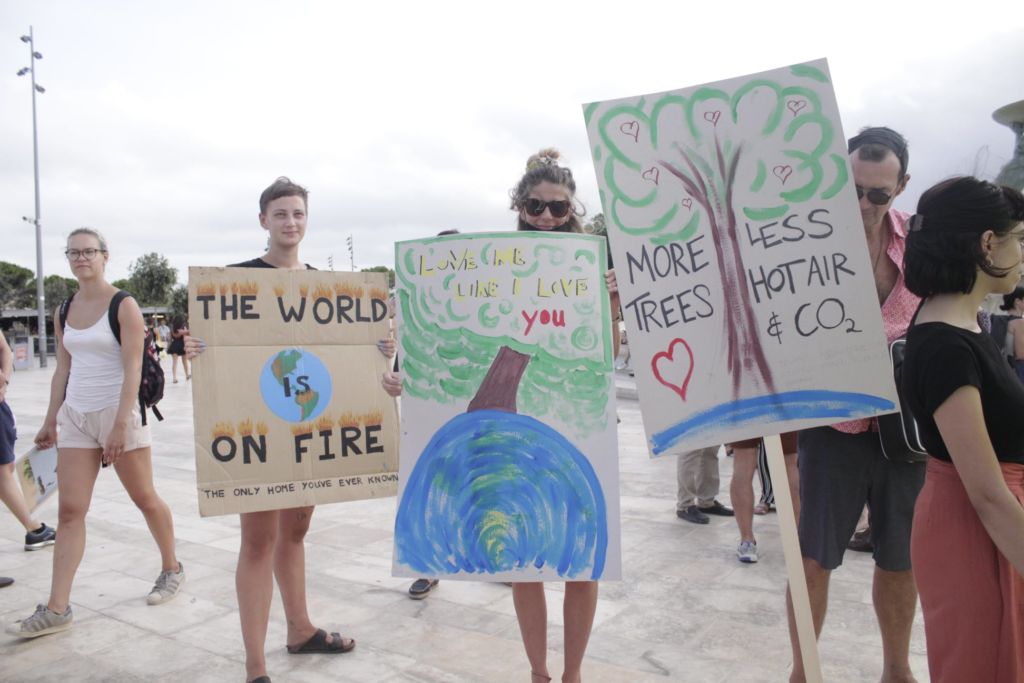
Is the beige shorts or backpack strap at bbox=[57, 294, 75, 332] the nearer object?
the beige shorts

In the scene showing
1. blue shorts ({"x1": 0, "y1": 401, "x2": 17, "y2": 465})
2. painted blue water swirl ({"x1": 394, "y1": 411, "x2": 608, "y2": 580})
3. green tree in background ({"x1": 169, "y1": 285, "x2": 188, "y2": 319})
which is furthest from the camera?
green tree in background ({"x1": 169, "y1": 285, "x2": 188, "y2": 319})

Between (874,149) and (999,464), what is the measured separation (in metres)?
1.18

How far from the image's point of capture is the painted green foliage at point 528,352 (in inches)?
100.0

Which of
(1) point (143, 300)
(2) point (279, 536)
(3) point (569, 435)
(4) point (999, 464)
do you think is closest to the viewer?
(4) point (999, 464)

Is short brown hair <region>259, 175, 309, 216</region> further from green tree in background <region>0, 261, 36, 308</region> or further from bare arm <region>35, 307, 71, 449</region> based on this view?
green tree in background <region>0, 261, 36, 308</region>

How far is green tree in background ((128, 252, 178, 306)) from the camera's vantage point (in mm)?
55969

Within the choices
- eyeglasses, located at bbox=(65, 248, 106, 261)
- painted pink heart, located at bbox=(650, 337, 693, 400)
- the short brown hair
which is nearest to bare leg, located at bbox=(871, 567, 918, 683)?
painted pink heart, located at bbox=(650, 337, 693, 400)

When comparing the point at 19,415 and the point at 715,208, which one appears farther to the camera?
the point at 19,415

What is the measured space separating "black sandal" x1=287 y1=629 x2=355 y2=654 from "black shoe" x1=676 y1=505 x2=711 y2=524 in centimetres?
276

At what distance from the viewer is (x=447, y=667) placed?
3156 mm

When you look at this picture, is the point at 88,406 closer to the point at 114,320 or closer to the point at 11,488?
the point at 114,320

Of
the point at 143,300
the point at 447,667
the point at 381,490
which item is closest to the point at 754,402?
the point at 381,490

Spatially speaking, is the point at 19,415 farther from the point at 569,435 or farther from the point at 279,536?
the point at 569,435

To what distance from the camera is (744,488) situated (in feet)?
14.2
